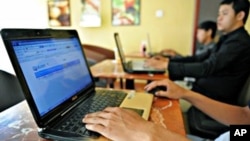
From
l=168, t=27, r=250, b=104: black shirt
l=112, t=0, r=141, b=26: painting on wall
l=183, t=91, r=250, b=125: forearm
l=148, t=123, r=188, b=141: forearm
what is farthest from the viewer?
l=112, t=0, r=141, b=26: painting on wall

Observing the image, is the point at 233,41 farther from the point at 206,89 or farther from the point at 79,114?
the point at 79,114

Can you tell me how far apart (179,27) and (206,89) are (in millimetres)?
2260

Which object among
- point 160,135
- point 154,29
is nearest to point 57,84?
point 160,135

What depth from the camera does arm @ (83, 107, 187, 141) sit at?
0.52 meters

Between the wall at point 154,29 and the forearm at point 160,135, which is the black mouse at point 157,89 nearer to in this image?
the forearm at point 160,135

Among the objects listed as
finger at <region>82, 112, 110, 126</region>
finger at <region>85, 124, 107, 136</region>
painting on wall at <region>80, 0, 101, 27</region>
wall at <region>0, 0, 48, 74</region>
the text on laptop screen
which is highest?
painting on wall at <region>80, 0, 101, 27</region>

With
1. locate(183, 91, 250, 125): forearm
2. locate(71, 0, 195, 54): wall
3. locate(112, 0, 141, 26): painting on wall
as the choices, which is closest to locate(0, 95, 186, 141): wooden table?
locate(183, 91, 250, 125): forearm

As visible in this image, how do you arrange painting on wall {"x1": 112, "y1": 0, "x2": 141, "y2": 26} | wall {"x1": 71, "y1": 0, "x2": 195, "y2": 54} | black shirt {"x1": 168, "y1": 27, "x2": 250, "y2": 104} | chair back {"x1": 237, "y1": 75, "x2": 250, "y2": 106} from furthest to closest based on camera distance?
painting on wall {"x1": 112, "y1": 0, "x2": 141, "y2": 26}, wall {"x1": 71, "y1": 0, "x2": 195, "y2": 54}, black shirt {"x1": 168, "y1": 27, "x2": 250, "y2": 104}, chair back {"x1": 237, "y1": 75, "x2": 250, "y2": 106}

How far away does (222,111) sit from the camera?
920 mm

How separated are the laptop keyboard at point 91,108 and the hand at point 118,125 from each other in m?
0.02

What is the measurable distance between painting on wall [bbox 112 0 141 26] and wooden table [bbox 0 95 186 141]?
305 cm

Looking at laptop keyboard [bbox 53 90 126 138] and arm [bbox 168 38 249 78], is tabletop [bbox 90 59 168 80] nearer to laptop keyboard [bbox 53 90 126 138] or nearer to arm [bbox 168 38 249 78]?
arm [bbox 168 38 249 78]

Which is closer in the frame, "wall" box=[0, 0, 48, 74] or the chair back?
"wall" box=[0, 0, 48, 74]

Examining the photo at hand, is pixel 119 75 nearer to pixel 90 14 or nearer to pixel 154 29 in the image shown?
pixel 154 29
